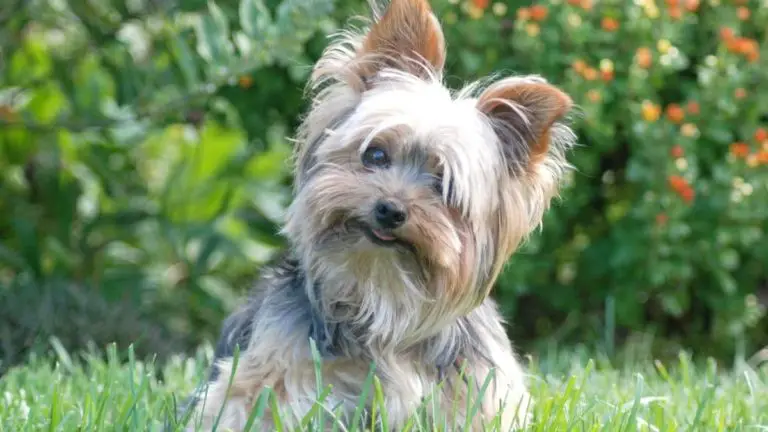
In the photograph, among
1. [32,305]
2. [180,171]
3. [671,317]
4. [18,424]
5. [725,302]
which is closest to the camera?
[18,424]

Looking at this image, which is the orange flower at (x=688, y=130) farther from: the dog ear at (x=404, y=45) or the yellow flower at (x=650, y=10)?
the dog ear at (x=404, y=45)

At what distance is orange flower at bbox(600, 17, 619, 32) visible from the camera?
618cm

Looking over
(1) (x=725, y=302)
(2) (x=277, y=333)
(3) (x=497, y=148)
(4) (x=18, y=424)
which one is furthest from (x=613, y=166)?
(4) (x=18, y=424)

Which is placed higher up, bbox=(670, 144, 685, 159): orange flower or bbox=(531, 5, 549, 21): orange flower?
bbox=(531, 5, 549, 21): orange flower

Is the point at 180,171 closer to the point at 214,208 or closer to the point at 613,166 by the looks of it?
the point at 214,208

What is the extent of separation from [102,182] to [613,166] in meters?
3.09

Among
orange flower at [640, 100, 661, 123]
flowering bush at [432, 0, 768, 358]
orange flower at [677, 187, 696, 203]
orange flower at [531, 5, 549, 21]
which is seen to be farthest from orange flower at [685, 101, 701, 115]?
orange flower at [531, 5, 549, 21]

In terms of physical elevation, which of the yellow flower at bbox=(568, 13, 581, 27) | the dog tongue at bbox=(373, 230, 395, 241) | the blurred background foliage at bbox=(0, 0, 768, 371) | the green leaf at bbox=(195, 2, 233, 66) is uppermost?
the dog tongue at bbox=(373, 230, 395, 241)

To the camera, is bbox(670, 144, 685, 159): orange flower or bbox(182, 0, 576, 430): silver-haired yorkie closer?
bbox(182, 0, 576, 430): silver-haired yorkie

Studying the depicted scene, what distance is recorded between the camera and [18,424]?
353 cm

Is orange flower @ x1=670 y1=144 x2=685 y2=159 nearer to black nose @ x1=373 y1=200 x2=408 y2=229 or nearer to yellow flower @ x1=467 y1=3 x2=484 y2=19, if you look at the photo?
yellow flower @ x1=467 y1=3 x2=484 y2=19

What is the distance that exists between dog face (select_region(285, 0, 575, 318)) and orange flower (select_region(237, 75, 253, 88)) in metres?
2.13

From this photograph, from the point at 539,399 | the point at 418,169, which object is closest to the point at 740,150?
the point at 539,399

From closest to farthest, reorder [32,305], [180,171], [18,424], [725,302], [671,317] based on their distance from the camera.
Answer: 1. [18,424]
2. [32,305]
3. [725,302]
4. [671,317]
5. [180,171]
